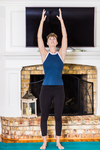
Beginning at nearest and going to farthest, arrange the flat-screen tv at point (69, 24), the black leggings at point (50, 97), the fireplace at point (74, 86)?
the black leggings at point (50, 97)
the flat-screen tv at point (69, 24)
the fireplace at point (74, 86)

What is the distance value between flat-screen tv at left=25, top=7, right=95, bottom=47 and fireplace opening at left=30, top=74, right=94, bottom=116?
0.53 m

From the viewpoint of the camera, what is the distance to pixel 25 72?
2570 millimetres

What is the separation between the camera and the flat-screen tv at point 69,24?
247cm

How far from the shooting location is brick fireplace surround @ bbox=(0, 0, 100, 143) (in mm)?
2344

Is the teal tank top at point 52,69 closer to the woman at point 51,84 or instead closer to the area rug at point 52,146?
the woman at point 51,84

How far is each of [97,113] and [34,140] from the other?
3.25 ft

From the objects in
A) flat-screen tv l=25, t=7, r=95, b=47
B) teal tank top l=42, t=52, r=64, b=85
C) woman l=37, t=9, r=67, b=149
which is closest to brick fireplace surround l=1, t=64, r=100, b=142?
woman l=37, t=9, r=67, b=149

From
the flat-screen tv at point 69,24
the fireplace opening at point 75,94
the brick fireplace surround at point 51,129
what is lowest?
the brick fireplace surround at point 51,129

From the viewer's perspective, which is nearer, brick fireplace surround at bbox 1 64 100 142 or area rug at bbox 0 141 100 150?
area rug at bbox 0 141 100 150

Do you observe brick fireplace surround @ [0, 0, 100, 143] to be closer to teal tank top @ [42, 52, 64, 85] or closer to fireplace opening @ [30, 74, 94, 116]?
fireplace opening @ [30, 74, 94, 116]

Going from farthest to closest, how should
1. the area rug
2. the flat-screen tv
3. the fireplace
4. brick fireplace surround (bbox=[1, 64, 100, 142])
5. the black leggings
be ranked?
the fireplace
the flat-screen tv
brick fireplace surround (bbox=[1, 64, 100, 142])
the area rug
the black leggings

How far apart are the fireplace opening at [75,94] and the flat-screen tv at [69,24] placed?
21.1 inches

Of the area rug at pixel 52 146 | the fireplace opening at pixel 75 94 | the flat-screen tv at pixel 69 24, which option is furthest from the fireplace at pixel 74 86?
the area rug at pixel 52 146

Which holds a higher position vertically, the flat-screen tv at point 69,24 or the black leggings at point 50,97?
the flat-screen tv at point 69,24
